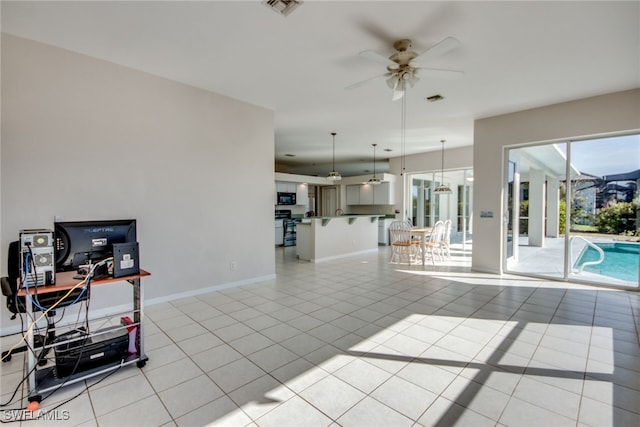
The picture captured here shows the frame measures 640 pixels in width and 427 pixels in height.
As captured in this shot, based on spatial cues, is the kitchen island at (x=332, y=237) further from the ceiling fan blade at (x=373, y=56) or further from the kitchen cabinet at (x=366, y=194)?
the ceiling fan blade at (x=373, y=56)

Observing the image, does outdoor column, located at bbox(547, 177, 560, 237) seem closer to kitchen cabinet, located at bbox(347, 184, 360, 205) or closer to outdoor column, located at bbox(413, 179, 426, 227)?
outdoor column, located at bbox(413, 179, 426, 227)

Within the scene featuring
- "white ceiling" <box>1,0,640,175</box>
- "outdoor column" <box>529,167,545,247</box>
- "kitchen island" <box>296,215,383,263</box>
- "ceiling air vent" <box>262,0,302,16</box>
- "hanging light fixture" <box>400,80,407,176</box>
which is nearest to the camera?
"ceiling air vent" <box>262,0,302,16</box>

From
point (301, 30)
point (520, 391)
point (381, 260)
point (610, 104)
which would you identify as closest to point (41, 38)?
point (301, 30)

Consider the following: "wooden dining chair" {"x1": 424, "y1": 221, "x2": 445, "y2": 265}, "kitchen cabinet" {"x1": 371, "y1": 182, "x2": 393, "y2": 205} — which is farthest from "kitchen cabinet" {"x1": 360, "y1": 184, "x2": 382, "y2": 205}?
"wooden dining chair" {"x1": 424, "y1": 221, "x2": 445, "y2": 265}

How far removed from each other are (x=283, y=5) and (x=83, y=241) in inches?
92.9

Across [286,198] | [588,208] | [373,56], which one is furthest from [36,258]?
[286,198]

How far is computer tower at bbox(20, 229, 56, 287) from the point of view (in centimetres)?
184

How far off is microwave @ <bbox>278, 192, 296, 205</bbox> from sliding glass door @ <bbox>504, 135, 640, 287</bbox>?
5.83 metres

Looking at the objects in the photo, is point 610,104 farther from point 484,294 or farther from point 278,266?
point 278,266

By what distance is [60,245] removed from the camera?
80.9 inches

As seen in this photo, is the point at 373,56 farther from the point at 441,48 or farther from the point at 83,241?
the point at 83,241

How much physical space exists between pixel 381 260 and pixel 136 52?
18.5 ft

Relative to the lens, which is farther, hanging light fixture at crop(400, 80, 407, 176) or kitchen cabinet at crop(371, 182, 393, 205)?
kitchen cabinet at crop(371, 182, 393, 205)

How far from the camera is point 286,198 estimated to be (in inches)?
353
